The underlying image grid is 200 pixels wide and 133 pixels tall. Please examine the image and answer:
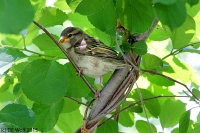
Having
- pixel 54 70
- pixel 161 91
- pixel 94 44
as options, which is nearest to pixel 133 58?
pixel 54 70

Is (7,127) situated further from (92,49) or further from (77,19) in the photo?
(92,49)

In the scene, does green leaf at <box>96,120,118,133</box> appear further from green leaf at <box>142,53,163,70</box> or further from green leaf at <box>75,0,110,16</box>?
green leaf at <box>75,0,110,16</box>

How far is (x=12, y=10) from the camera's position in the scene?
1.51ft

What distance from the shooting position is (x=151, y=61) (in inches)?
42.6

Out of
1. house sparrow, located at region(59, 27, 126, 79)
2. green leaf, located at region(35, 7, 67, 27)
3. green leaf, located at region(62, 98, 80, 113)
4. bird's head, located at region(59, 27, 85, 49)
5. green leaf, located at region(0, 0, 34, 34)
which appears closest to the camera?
green leaf, located at region(0, 0, 34, 34)

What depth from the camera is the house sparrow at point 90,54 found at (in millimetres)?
1345

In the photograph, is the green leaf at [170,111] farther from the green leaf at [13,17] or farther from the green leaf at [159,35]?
the green leaf at [13,17]

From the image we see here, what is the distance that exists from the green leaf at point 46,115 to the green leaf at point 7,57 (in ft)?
0.56

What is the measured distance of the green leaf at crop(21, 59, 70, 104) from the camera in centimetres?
91

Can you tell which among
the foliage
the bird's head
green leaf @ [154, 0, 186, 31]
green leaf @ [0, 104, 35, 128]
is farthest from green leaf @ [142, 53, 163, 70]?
the bird's head

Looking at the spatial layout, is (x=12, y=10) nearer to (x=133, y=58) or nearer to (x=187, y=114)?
(x=133, y=58)

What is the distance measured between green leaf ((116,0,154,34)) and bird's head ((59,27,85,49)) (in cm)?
86

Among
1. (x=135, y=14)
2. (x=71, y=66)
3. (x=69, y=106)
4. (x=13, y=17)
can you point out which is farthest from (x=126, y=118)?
(x=13, y=17)

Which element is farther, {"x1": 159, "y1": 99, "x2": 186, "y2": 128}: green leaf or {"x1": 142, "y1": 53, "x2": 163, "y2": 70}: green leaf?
{"x1": 159, "y1": 99, "x2": 186, "y2": 128}: green leaf
